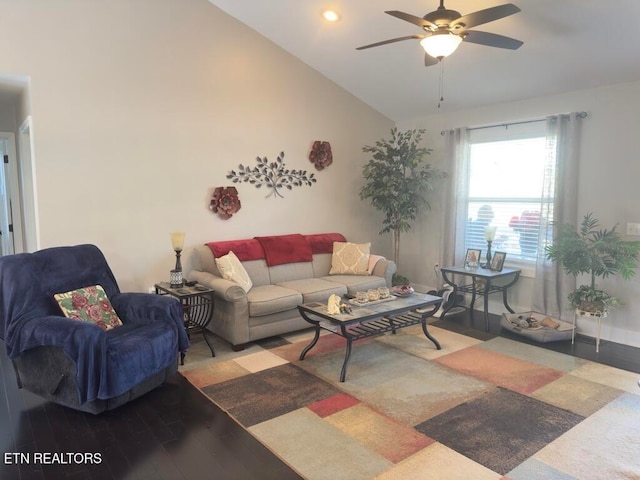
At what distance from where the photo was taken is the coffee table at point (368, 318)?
3.31m

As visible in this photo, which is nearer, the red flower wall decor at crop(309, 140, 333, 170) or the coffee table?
the coffee table

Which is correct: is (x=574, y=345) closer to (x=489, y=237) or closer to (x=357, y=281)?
(x=489, y=237)

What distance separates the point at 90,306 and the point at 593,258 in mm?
4314

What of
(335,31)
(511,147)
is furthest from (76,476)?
(511,147)

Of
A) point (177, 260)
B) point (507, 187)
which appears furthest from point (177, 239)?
point (507, 187)

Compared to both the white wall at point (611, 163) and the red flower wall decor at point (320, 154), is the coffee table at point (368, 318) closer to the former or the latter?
the white wall at point (611, 163)

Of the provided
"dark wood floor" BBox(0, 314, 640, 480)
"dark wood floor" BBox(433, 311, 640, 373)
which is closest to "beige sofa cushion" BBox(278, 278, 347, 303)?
"dark wood floor" BBox(433, 311, 640, 373)

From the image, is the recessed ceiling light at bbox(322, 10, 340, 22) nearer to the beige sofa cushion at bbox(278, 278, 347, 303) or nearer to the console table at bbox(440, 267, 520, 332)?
the beige sofa cushion at bbox(278, 278, 347, 303)

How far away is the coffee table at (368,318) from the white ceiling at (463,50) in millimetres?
2429

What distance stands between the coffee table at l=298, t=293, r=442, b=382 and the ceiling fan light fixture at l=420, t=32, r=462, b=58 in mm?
1994

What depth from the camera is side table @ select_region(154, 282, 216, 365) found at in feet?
12.4

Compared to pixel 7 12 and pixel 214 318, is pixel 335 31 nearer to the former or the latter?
pixel 7 12

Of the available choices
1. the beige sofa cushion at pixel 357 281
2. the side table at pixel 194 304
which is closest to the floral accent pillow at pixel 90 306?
the side table at pixel 194 304

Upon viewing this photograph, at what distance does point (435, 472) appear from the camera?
2.20 metres
